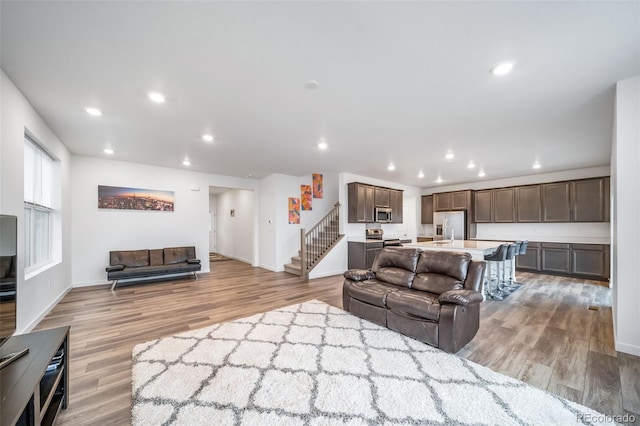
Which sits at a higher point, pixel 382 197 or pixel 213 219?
pixel 382 197

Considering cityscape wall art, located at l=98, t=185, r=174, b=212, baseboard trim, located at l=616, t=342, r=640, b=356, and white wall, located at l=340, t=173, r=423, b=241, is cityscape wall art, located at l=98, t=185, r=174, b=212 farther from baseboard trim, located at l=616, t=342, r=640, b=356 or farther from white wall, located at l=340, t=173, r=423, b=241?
baseboard trim, located at l=616, t=342, r=640, b=356

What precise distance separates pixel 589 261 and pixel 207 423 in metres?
8.43

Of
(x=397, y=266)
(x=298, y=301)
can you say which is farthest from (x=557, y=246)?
(x=298, y=301)

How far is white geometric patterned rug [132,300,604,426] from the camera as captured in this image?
5.55 ft

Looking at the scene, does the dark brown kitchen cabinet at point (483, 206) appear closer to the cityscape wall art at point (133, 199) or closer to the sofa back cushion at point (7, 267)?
the cityscape wall art at point (133, 199)

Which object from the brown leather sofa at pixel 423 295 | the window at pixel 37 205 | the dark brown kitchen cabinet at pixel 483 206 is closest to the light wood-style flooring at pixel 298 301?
the brown leather sofa at pixel 423 295

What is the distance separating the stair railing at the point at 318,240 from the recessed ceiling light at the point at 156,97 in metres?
4.18

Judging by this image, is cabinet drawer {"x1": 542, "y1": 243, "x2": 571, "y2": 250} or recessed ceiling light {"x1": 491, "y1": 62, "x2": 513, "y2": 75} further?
cabinet drawer {"x1": 542, "y1": 243, "x2": 571, "y2": 250}

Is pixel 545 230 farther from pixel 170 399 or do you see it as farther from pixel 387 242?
pixel 170 399

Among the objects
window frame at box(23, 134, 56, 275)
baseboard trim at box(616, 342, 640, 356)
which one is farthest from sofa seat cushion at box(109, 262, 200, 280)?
baseboard trim at box(616, 342, 640, 356)

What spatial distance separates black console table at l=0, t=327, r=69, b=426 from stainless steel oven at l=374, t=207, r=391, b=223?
672 centimetres

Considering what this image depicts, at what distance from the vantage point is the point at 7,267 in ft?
5.36

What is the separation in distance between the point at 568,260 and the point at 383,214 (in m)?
4.67

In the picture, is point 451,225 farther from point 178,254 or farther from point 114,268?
point 114,268
